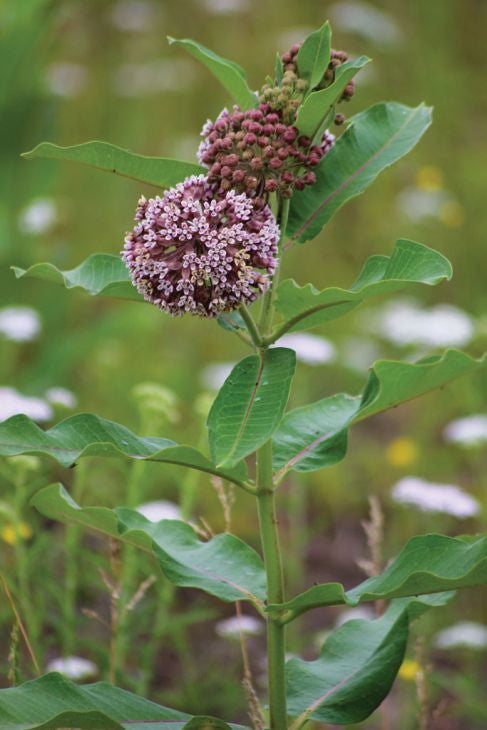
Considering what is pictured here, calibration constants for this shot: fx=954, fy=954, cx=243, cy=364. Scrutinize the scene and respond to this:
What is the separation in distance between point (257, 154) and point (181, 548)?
61 cm

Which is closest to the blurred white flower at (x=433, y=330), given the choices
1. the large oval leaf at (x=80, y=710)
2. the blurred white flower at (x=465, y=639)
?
the blurred white flower at (x=465, y=639)

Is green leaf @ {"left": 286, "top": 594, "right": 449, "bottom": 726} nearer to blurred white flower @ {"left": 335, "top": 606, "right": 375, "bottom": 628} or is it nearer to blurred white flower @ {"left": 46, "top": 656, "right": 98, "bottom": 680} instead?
blurred white flower @ {"left": 46, "top": 656, "right": 98, "bottom": 680}

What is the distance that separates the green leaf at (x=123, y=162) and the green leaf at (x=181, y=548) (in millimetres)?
423

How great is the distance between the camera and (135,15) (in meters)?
5.66

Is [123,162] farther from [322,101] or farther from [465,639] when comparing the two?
[465,639]

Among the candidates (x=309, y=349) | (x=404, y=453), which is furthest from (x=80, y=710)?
(x=404, y=453)

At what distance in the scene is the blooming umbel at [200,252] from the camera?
1136 mm

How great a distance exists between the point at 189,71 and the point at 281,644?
440 cm

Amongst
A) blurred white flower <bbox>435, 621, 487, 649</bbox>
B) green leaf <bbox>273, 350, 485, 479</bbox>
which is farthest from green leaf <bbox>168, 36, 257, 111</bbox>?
blurred white flower <bbox>435, 621, 487, 649</bbox>

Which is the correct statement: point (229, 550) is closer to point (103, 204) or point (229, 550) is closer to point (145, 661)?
point (145, 661)

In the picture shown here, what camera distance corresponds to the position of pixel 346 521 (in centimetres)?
295

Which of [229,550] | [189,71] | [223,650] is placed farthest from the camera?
[189,71]

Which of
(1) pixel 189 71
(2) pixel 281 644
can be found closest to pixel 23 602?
(2) pixel 281 644

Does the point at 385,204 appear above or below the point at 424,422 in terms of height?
above
